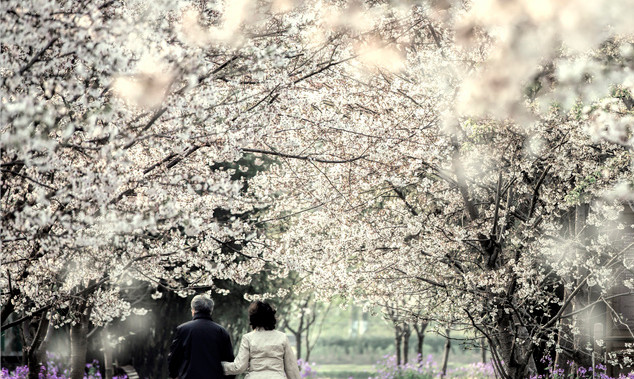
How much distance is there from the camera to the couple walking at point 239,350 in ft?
23.6

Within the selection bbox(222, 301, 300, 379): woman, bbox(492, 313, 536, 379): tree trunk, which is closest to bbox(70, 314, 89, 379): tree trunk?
bbox(222, 301, 300, 379): woman

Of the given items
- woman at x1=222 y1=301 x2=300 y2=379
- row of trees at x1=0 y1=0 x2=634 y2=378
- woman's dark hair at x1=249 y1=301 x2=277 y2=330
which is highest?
row of trees at x1=0 y1=0 x2=634 y2=378

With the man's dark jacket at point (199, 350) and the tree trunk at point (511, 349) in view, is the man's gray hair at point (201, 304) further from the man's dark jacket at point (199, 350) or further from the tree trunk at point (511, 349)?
the tree trunk at point (511, 349)

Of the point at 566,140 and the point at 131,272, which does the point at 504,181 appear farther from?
the point at 131,272

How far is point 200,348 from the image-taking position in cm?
724

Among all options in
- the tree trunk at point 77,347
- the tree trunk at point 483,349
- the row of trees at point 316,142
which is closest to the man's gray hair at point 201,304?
the row of trees at point 316,142

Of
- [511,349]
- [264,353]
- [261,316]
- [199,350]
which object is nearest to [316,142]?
[261,316]

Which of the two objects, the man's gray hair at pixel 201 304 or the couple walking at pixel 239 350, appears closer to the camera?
the couple walking at pixel 239 350

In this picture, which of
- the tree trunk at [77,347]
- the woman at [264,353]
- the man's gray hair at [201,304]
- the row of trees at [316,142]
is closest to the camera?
the row of trees at [316,142]

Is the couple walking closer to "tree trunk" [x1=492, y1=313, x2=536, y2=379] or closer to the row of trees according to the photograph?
the row of trees

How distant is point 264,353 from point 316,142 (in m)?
2.90

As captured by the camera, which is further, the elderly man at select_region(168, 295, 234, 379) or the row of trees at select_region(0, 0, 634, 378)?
the elderly man at select_region(168, 295, 234, 379)

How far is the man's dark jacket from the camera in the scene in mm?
7242

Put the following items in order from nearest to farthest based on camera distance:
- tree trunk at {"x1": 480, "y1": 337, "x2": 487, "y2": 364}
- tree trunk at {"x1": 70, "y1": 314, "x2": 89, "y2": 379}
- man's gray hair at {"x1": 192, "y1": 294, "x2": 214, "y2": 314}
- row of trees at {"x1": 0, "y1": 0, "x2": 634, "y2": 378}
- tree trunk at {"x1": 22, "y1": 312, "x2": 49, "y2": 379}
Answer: row of trees at {"x1": 0, "y1": 0, "x2": 634, "y2": 378} < man's gray hair at {"x1": 192, "y1": 294, "x2": 214, "y2": 314} < tree trunk at {"x1": 22, "y1": 312, "x2": 49, "y2": 379} < tree trunk at {"x1": 480, "y1": 337, "x2": 487, "y2": 364} < tree trunk at {"x1": 70, "y1": 314, "x2": 89, "y2": 379}
